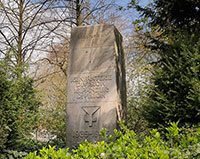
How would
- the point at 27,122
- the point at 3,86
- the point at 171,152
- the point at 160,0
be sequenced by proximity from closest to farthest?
the point at 171,152
the point at 3,86
the point at 27,122
the point at 160,0

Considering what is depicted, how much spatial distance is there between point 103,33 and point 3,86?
2470mm

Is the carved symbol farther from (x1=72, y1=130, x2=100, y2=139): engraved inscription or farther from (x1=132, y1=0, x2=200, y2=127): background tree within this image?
(x1=132, y1=0, x2=200, y2=127): background tree

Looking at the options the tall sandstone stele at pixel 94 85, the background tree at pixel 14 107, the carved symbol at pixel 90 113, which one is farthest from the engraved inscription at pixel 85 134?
the background tree at pixel 14 107

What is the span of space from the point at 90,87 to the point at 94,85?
0.10 m

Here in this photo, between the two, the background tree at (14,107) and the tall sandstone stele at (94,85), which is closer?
the background tree at (14,107)

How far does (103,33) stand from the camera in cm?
595

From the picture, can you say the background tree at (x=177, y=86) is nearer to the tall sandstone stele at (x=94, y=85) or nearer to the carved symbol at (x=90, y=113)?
the tall sandstone stele at (x=94, y=85)

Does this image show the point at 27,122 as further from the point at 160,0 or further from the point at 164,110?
the point at 160,0

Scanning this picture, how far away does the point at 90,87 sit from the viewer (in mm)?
5719

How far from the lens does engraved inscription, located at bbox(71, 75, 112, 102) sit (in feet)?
18.4

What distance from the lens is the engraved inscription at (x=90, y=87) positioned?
221 inches

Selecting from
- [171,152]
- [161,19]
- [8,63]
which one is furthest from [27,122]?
[161,19]

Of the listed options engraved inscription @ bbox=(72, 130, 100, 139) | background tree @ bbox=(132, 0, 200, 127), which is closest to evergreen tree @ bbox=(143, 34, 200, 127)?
background tree @ bbox=(132, 0, 200, 127)

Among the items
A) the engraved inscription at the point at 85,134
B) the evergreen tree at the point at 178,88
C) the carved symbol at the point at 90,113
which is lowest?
the engraved inscription at the point at 85,134
